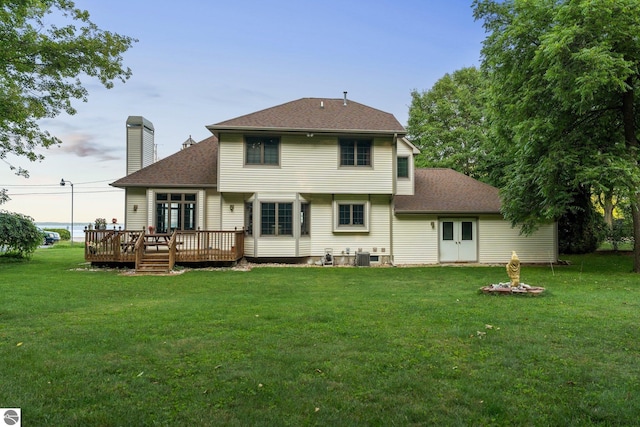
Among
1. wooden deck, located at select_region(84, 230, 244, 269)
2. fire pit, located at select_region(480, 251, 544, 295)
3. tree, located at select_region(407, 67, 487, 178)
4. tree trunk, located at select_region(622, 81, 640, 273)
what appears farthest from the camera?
tree, located at select_region(407, 67, 487, 178)

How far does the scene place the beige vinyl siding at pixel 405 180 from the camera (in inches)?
667

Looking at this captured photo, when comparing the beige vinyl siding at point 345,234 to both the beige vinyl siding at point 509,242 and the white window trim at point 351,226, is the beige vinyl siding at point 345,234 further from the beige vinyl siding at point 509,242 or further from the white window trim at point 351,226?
the beige vinyl siding at point 509,242

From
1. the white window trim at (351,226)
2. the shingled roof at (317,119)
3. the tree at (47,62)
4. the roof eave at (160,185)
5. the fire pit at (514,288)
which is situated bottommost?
the fire pit at (514,288)

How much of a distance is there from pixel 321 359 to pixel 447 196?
14.4m

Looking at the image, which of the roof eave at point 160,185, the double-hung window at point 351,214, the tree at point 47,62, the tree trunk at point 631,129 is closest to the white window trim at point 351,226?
the double-hung window at point 351,214

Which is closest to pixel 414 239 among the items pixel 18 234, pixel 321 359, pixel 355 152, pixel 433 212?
pixel 433 212

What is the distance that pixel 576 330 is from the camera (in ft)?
17.8

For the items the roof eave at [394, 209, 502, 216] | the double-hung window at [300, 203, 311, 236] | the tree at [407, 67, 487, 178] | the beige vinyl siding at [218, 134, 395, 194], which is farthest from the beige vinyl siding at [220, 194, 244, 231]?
the tree at [407, 67, 487, 178]

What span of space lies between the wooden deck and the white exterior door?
8.64 meters

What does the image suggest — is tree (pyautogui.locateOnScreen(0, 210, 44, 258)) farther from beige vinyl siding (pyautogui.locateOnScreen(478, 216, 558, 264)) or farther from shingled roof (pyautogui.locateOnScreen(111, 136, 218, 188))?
beige vinyl siding (pyautogui.locateOnScreen(478, 216, 558, 264))

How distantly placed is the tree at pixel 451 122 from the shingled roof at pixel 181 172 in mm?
17610

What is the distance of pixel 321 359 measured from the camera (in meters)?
4.23

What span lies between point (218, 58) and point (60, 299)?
13828 millimetres

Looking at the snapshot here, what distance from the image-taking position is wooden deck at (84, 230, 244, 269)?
1390 centimetres
